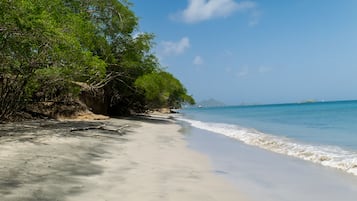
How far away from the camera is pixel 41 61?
11469 millimetres

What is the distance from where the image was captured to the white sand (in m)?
5.50

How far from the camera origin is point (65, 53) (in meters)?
11.6

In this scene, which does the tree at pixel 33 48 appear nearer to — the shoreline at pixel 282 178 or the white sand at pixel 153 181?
the white sand at pixel 153 181

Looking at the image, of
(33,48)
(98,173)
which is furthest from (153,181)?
(33,48)

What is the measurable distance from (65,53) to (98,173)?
19.4 feet

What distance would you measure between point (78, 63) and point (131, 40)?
528 inches

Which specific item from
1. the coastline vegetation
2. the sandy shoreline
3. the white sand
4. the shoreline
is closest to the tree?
the coastline vegetation

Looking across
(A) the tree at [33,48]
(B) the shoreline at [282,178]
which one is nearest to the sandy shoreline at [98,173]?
(B) the shoreline at [282,178]

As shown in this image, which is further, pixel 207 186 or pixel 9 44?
pixel 9 44

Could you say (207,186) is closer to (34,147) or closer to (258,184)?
A: (258,184)

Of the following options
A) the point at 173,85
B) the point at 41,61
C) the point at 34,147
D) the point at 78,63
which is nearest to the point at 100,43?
the point at 78,63

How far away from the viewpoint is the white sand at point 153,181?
550cm

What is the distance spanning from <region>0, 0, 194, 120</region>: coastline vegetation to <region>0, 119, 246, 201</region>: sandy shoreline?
8.67 ft

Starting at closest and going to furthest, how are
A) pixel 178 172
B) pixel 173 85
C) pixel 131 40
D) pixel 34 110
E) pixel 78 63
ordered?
1. pixel 178 172
2. pixel 78 63
3. pixel 34 110
4. pixel 131 40
5. pixel 173 85
